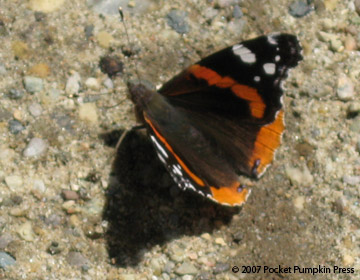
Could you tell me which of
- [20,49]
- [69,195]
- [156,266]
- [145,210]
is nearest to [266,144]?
Answer: [145,210]

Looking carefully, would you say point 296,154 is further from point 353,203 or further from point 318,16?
point 318,16

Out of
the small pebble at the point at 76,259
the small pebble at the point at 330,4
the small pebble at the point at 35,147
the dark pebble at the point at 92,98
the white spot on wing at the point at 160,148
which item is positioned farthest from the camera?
the small pebble at the point at 330,4

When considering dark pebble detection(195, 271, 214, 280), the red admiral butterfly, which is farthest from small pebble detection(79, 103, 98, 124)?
dark pebble detection(195, 271, 214, 280)

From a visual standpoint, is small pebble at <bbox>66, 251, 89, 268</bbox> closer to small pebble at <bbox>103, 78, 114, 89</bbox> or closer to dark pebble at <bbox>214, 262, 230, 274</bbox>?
dark pebble at <bbox>214, 262, 230, 274</bbox>

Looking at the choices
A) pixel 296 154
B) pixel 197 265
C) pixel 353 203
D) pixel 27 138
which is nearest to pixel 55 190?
pixel 27 138

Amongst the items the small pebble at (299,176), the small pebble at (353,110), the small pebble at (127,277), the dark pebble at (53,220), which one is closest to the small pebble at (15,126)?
the dark pebble at (53,220)

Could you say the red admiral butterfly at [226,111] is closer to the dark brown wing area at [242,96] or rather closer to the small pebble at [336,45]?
the dark brown wing area at [242,96]
